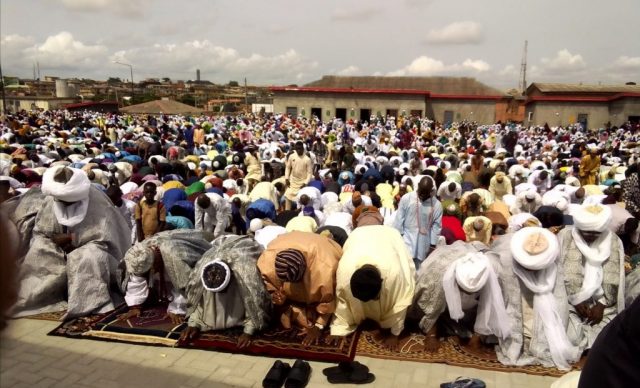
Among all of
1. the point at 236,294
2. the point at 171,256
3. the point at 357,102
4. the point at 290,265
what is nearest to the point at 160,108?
the point at 357,102

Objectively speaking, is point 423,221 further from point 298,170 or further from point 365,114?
point 365,114

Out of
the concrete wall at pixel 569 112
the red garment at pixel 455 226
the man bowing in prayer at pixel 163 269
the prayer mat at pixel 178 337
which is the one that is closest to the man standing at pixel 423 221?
the red garment at pixel 455 226

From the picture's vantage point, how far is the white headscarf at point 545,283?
3.80m

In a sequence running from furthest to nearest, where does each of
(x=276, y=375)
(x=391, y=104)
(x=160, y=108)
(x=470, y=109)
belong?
(x=160, y=108) → (x=470, y=109) → (x=391, y=104) → (x=276, y=375)

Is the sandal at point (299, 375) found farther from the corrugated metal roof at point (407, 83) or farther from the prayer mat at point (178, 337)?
the corrugated metal roof at point (407, 83)

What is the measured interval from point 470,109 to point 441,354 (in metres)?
33.3

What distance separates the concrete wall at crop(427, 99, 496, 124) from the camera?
3431cm

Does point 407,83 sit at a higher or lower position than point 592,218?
higher

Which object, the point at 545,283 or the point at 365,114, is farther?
the point at 365,114

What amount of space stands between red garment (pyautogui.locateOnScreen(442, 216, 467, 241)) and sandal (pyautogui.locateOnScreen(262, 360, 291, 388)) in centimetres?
285

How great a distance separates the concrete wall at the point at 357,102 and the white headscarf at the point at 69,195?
28.8 meters

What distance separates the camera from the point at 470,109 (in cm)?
3456

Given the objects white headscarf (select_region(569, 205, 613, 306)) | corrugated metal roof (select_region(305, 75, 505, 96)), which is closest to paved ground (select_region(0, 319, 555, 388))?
white headscarf (select_region(569, 205, 613, 306))

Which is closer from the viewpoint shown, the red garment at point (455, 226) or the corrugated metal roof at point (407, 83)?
the red garment at point (455, 226)
